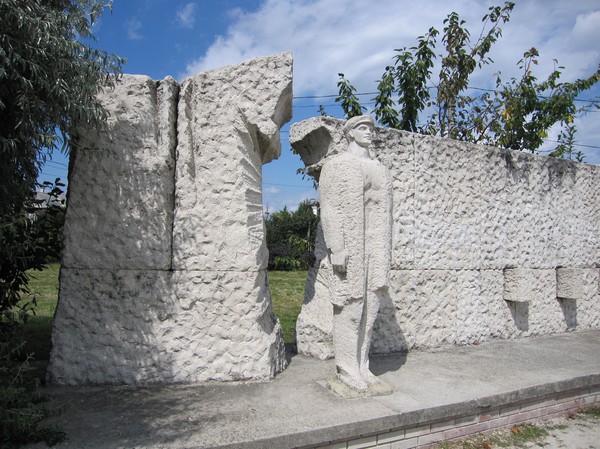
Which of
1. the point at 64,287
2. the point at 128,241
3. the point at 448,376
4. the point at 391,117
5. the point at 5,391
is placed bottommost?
the point at 448,376

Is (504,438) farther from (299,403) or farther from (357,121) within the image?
(357,121)

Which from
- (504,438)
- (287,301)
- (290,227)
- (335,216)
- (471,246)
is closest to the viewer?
(335,216)

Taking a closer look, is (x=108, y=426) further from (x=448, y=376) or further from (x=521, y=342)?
(x=521, y=342)

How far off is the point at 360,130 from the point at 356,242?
0.86m

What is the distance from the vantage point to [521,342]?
508 cm

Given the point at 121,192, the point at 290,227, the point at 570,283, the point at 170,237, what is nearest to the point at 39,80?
the point at 121,192

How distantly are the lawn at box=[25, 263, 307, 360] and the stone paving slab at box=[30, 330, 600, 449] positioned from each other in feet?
2.18

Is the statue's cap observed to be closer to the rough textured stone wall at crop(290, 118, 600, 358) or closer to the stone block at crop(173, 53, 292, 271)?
the stone block at crop(173, 53, 292, 271)

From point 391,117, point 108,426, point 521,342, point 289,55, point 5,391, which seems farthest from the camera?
point 391,117

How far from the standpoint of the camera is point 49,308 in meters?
6.46

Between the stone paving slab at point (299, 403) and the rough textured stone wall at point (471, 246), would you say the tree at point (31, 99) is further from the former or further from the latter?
the rough textured stone wall at point (471, 246)

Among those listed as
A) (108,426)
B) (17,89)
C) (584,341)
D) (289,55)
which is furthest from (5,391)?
(584,341)

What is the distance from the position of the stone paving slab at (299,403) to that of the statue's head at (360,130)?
1849 mm

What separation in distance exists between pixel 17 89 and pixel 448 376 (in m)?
3.67
